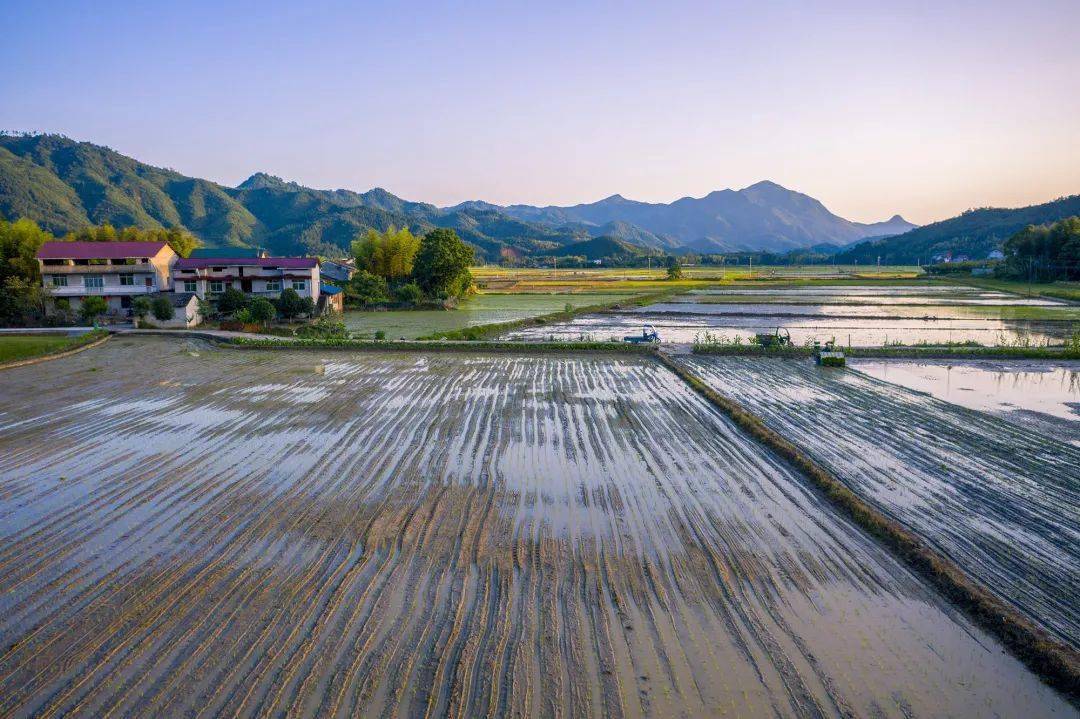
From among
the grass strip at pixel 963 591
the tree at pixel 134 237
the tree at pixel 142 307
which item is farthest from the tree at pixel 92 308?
the grass strip at pixel 963 591

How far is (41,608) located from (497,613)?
153 inches

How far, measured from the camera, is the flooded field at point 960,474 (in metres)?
5.89

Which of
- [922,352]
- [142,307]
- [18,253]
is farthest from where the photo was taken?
[18,253]

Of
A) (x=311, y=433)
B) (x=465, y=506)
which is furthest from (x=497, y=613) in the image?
(x=311, y=433)

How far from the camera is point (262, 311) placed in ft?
91.5

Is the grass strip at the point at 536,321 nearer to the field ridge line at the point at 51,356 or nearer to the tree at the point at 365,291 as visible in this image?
the field ridge line at the point at 51,356

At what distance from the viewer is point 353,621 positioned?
5168 mm

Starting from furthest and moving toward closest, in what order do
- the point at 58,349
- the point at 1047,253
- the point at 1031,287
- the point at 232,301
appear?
1. the point at 1047,253
2. the point at 1031,287
3. the point at 232,301
4. the point at 58,349

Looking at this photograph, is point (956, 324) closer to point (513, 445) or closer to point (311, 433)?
point (513, 445)

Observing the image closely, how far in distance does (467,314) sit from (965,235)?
103m

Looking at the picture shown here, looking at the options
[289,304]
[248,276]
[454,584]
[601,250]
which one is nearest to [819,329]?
[289,304]

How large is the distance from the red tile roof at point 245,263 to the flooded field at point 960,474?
84.1ft

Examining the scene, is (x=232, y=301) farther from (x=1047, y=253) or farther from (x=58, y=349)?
(x=1047, y=253)

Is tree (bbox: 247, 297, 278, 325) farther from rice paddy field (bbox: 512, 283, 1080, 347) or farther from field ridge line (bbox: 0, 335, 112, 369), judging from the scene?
rice paddy field (bbox: 512, 283, 1080, 347)
